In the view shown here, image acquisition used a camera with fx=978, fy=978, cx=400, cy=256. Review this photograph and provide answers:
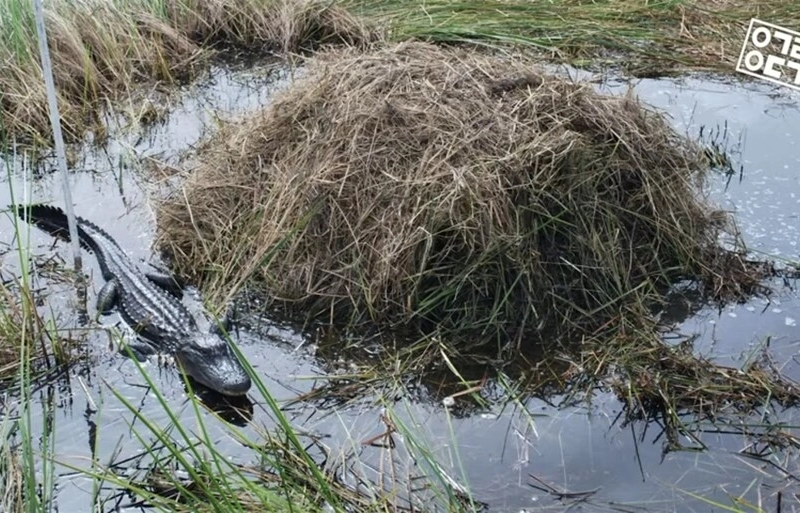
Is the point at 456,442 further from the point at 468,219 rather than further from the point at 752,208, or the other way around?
the point at 752,208

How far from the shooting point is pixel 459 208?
4.07m

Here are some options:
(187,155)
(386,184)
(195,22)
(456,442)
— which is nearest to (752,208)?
(386,184)

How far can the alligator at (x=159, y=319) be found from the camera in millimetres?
3795

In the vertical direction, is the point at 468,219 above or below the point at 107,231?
above

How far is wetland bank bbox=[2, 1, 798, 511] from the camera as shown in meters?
3.21

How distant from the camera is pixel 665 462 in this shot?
129 inches

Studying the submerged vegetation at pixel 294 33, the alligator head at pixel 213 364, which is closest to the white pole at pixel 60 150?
the alligator head at pixel 213 364

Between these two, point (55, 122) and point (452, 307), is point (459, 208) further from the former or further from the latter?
point (55, 122)

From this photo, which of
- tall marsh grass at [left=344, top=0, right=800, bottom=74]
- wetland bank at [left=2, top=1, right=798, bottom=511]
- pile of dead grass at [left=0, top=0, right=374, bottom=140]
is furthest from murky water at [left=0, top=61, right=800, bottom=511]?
tall marsh grass at [left=344, top=0, right=800, bottom=74]

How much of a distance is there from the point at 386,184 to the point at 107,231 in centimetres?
167

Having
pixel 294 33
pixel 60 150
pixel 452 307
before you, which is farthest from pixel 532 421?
pixel 294 33

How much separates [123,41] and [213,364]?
11.9 feet

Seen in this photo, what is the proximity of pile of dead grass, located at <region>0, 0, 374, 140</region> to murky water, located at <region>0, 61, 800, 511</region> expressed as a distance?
3.18 ft

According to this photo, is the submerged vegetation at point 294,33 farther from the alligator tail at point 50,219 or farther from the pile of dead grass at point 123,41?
the alligator tail at point 50,219
